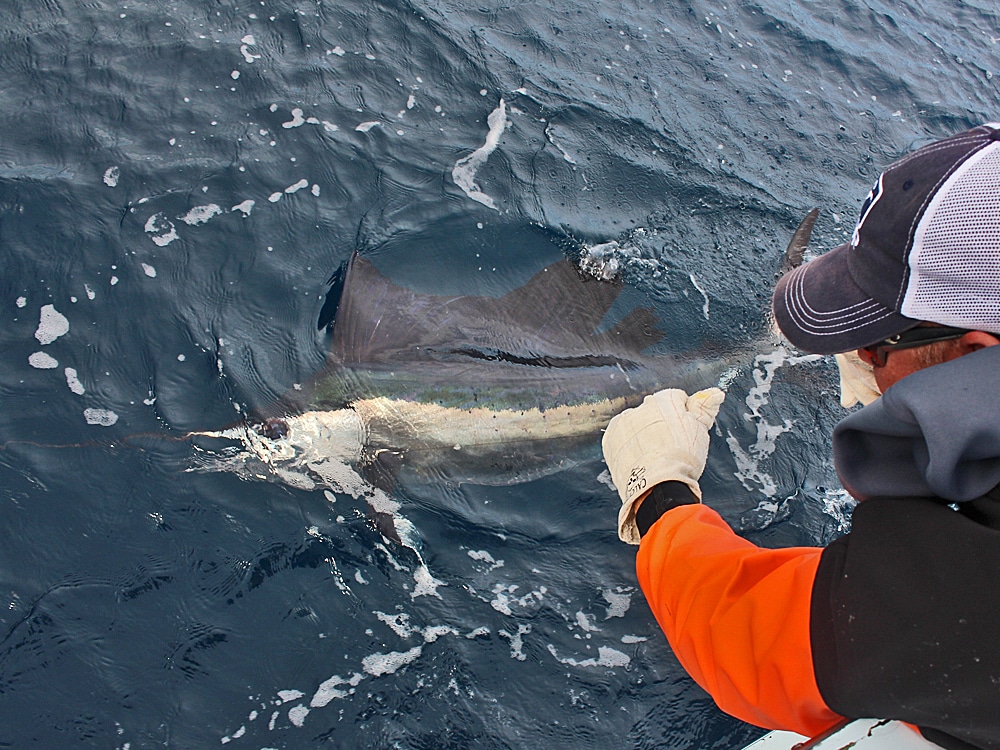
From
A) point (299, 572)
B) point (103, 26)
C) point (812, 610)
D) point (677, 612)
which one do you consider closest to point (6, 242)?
point (103, 26)

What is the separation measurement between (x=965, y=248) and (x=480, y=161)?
3.99 meters

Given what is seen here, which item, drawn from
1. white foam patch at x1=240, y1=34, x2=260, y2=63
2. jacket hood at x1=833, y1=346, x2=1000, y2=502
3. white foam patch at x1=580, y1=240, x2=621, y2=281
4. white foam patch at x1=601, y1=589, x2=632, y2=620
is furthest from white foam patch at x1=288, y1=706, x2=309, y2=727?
white foam patch at x1=240, y1=34, x2=260, y2=63

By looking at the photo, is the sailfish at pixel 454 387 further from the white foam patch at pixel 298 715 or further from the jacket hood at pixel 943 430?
the jacket hood at pixel 943 430

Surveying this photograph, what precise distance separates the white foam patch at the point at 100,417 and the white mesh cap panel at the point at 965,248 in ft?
12.3

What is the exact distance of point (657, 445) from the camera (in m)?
3.17

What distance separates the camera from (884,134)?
20.7 feet

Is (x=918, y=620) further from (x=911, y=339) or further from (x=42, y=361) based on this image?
(x=42, y=361)

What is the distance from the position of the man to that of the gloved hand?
0.77m

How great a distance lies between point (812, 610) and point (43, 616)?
328 cm

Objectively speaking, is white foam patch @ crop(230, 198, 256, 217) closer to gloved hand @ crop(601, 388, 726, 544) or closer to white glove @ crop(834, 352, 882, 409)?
gloved hand @ crop(601, 388, 726, 544)

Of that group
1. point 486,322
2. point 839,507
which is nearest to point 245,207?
point 486,322

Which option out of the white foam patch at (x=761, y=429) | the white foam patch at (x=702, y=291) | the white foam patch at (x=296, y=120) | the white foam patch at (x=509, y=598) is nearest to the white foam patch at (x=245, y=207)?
the white foam patch at (x=296, y=120)

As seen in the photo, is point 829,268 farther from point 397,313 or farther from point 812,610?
point 397,313

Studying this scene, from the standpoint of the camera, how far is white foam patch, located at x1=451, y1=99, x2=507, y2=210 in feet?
16.0
